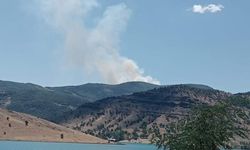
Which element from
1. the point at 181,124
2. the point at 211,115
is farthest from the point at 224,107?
the point at 181,124

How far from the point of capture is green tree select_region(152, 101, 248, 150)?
94.2ft

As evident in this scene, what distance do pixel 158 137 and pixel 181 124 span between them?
1.69 metres

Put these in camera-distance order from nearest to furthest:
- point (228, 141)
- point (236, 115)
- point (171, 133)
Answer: point (236, 115)
point (228, 141)
point (171, 133)

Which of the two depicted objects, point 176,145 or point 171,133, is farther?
point 171,133

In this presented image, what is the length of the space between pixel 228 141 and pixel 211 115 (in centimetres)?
189

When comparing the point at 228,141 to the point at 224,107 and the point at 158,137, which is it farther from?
the point at 158,137

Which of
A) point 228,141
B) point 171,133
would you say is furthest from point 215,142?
point 171,133

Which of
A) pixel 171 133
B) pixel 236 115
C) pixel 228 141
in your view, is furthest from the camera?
pixel 171 133

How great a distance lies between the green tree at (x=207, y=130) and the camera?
28.7m

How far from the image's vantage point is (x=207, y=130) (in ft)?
95.9

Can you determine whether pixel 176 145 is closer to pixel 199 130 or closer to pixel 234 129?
pixel 199 130

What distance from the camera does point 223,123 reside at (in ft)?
96.6

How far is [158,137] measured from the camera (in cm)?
3152

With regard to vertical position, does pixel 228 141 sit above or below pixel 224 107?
below
